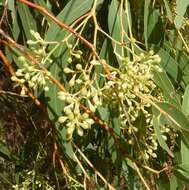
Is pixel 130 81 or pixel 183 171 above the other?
pixel 130 81

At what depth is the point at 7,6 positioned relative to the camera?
1600mm

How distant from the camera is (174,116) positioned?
1338mm

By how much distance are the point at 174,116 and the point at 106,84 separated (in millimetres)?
227

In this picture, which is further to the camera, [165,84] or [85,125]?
[165,84]

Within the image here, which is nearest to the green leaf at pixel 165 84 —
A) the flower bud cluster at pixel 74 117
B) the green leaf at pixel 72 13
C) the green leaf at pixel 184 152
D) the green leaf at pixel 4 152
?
the green leaf at pixel 184 152

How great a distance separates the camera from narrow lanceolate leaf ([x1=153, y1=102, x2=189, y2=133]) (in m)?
1.33

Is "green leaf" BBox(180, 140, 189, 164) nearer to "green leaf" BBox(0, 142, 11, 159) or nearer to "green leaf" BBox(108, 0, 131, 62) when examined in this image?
"green leaf" BBox(108, 0, 131, 62)

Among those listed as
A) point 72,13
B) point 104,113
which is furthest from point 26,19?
point 104,113

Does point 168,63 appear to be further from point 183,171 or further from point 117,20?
point 183,171

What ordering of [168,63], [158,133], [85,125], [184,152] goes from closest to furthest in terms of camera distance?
1. [85,125]
2. [158,133]
3. [184,152]
4. [168,63]

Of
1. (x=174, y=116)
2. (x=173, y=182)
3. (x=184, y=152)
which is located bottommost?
(x=173, y=182)

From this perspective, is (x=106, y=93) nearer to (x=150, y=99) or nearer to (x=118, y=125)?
(x=150, y=99)

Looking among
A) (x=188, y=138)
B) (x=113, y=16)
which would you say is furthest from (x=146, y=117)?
(x=113, y=16)

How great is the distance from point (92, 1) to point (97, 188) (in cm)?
59
